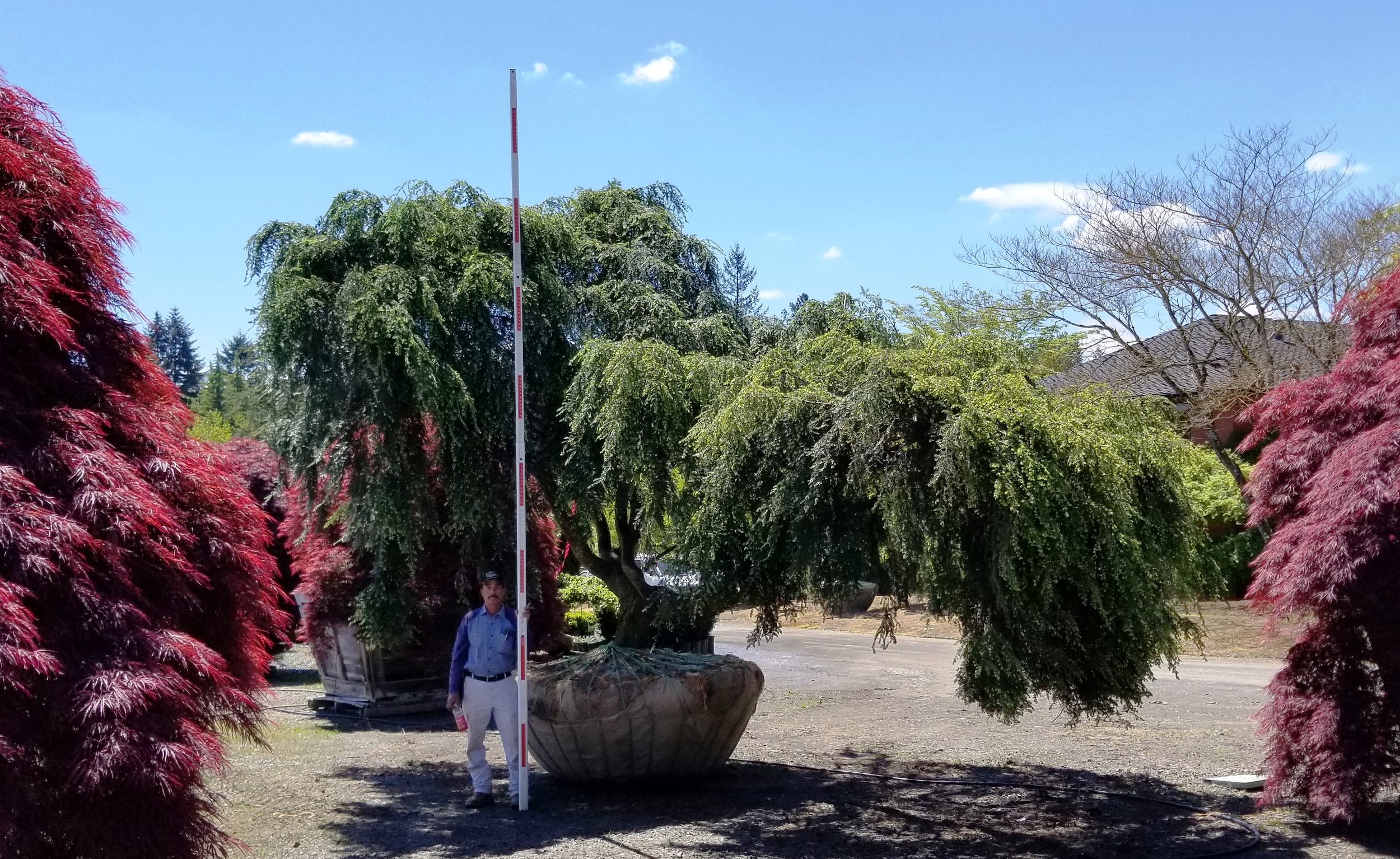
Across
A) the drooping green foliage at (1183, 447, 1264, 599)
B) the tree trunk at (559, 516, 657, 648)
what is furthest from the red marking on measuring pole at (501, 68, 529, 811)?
the drooping green foliage at (1183, 447, 1264, 599)

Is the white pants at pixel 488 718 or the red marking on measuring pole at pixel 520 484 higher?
the red marking on measuring pole at pixel 520 484

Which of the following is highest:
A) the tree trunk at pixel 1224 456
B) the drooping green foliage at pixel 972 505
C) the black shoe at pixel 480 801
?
the tree trunk at pixel 1224 456

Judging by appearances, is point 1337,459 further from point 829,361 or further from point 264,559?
point 264,559

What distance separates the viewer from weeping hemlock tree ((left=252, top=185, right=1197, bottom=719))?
618cm

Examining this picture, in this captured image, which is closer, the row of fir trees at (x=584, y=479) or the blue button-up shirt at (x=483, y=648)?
the row of fir trees at (x=584, y=479)

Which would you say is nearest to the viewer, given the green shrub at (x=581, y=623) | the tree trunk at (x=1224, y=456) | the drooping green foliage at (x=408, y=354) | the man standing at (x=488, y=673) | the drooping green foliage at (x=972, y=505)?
the drooping green foliage at (x=972, y=505)

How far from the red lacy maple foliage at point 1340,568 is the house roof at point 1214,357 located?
11040mm

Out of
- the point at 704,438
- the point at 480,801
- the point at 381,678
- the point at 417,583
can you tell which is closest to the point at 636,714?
the point at 480,801

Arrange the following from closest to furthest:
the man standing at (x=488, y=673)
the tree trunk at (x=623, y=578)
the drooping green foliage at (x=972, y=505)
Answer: the drooping green foliage at (x=972, y=505) < the man standing at (x=488, y=673) < the tree trunk at (x=623, y=578)

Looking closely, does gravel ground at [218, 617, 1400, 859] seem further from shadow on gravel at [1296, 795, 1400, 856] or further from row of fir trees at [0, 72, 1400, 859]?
row of fir trees at [0, 72, 1400, 859]

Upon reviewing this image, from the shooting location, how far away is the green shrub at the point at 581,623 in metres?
17.4

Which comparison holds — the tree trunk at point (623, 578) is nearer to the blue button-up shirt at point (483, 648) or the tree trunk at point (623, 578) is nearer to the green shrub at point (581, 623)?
the blue button-up shirt at point (483, 648)

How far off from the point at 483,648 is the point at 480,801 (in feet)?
3.26

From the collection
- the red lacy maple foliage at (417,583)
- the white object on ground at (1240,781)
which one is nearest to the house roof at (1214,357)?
the red lacy maple foliage at (417,583)
